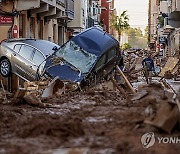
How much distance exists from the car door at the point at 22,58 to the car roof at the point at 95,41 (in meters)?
1.95

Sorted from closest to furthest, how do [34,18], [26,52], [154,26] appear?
1. [26,52]
2. [34,18]
3. [154,26]

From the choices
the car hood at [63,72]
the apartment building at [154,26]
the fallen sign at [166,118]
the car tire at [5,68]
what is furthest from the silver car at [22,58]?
the apartment building at [154,26]

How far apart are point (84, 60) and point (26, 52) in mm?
2845

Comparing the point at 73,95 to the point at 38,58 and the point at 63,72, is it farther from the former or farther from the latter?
the point at 38,58

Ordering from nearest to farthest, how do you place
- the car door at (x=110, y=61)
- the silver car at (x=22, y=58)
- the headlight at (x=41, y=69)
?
the headlight at (x=41, y=69) → the car door at (x=110, y=61) → the silver car at (x=22, y=58)

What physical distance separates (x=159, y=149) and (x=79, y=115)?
373 centimetres

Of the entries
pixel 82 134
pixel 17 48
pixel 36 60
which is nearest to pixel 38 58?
pixel 36 60

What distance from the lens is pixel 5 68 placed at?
70.9 feet

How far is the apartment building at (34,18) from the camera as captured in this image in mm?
26719

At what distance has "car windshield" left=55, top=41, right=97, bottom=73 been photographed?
62.4 ft

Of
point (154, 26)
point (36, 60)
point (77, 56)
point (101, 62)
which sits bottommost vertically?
point (154, 26)

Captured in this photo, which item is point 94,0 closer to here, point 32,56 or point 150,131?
point 32,56

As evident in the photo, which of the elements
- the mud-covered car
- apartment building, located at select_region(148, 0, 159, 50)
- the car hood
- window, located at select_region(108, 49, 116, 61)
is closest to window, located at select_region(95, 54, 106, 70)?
the mud-covered car

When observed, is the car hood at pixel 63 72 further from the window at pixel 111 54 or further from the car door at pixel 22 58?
the window at pixel 111 54
